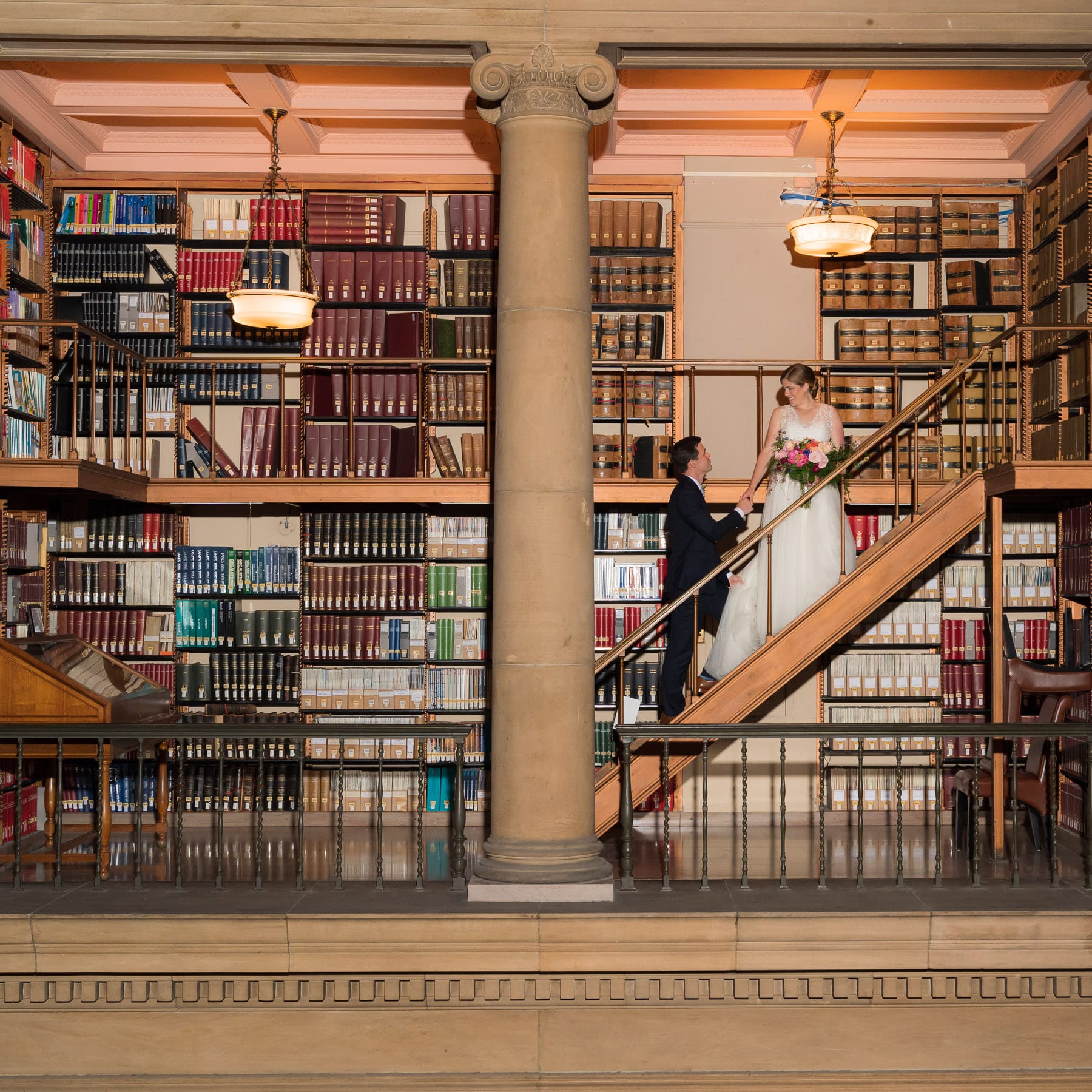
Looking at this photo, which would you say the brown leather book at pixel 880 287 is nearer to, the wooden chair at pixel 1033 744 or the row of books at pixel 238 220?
the wooden chair at pixel 1033 744

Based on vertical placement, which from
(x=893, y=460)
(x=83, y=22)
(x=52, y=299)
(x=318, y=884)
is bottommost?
(x=318, y=884)

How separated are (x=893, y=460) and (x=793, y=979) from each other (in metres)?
3.69

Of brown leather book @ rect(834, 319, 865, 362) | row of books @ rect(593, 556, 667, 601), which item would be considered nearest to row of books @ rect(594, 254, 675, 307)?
brown leather book @ rect(834, 319, 865, 362)

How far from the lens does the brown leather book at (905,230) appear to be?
7.41 meters

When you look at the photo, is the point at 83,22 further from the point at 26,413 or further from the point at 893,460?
the point at 893,460

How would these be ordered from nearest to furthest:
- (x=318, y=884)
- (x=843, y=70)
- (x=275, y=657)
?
(x=318, y=884) → (x=843, y=70) → (x=275, y=657)

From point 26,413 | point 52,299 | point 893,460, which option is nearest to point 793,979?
point 893,460

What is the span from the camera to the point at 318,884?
491 centimetres

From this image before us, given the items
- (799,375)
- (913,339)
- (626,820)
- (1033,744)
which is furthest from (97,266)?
(1033,744)

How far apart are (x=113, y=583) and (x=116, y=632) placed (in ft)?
0.95

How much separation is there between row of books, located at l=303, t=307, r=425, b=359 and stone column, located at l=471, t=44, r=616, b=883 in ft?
8.20

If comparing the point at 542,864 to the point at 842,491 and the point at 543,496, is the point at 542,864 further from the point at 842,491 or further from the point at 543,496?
the point at 842,491

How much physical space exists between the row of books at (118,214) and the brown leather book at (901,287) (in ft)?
14.1

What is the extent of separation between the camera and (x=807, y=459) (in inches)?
237
